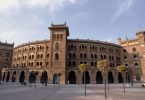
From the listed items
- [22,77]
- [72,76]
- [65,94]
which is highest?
[72,76]

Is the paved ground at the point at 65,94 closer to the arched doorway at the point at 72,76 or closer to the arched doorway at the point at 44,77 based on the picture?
the arched doorway at the point at 44,77

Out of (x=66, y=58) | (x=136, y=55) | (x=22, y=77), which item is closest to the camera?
(x=66, y=58)

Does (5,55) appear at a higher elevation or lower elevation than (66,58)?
higher

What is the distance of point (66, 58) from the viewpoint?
57.7 metres

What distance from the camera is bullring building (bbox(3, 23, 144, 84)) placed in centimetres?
5569

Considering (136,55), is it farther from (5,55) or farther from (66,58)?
(5,55)

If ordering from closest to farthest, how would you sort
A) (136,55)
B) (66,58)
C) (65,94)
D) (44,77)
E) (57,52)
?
(65,94) → (57,52) → (66,58) → (44,77) → (136,55)

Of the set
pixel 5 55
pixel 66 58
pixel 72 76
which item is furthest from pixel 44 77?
pixel 5 55

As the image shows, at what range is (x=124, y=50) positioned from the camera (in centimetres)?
7088

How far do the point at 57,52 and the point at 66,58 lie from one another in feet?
13.3

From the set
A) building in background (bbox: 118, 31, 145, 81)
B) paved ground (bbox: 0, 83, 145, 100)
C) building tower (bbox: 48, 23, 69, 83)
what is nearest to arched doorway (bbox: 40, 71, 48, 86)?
building tower (bbox: 48, 23, 69, 83)

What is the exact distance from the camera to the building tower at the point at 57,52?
5412cm

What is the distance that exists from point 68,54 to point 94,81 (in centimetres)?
1433

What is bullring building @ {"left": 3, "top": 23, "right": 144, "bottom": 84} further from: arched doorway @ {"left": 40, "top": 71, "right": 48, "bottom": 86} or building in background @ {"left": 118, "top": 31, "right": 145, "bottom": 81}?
arched doorway @ {"left": 40, "top": 71, "right": 48, "bottom": 86}
